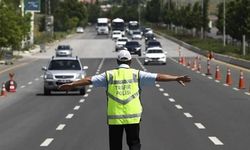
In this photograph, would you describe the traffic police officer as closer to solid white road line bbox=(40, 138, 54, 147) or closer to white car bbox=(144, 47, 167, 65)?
solid white road line bbox=(40, 138, 54, 147)

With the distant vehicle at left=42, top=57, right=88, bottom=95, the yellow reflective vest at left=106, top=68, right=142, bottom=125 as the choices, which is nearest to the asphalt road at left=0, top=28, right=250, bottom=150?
the distant vehicle at left=42, top=57, right=88, bottom=95

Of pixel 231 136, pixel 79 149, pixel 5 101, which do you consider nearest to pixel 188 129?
pixel 231 136

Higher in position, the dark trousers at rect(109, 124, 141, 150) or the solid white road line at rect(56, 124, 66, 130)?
the dark trousers at rect(109, 124, 141, 150)

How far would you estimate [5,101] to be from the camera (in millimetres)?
27422

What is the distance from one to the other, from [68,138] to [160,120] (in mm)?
4452

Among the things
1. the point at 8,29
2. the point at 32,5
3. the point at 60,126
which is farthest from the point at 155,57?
the point at 60,126

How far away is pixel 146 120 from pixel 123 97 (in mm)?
11184

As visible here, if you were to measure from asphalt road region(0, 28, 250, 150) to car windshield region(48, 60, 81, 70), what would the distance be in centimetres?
108

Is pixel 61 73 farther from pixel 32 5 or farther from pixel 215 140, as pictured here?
pixel 32 5

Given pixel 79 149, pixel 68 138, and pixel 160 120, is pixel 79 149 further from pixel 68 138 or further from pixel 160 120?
pixel 160 120

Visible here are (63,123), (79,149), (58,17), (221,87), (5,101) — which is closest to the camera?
(79,149)

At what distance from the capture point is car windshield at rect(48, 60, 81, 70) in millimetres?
31081

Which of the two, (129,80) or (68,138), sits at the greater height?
(129,80)

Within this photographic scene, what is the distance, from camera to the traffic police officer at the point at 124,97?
8680 millimetres
